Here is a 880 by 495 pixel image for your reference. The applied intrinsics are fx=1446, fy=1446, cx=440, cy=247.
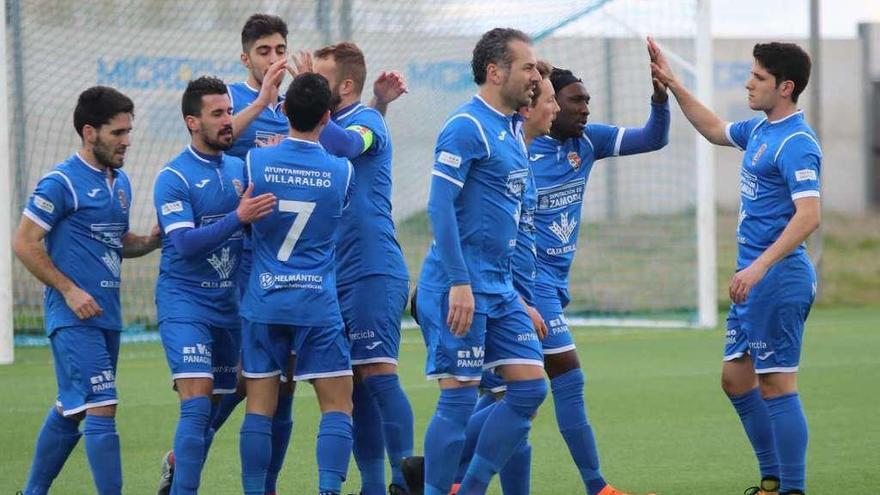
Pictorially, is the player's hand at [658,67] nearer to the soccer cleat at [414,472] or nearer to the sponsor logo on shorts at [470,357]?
the sponsor logo on shorts at [470,357]

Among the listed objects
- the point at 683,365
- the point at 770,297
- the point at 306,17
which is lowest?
the point at 683,365

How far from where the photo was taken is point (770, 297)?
6914 mm

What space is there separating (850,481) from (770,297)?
4.36 feet

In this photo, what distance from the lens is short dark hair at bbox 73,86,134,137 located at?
677 centimetres

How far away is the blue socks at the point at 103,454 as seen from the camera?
21.5ft

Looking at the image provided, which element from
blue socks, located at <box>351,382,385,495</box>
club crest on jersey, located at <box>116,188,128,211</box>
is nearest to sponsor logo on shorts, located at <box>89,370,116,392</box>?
club crest on jersey, located at <box>116,188,128,211</box>

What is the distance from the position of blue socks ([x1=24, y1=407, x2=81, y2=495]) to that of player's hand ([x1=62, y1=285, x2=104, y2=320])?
0.56 metres

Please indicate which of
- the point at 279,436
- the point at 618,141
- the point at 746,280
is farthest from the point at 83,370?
the point at 746,280

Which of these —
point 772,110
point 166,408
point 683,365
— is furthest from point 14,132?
→ point 772,110

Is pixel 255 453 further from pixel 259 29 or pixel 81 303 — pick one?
pixel 259 29

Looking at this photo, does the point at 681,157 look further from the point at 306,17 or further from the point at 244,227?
the point at 244,227

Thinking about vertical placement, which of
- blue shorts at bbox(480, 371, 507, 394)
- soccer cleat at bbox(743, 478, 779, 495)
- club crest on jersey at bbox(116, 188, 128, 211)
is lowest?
soccer cleat at bbox(743, 478, 779, 495)

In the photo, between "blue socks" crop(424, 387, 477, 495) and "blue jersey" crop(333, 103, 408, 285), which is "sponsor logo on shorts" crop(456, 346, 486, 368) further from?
"blue jersey" crop(333, 103, 408, 285)

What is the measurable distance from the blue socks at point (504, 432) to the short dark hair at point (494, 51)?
139 centimetres
